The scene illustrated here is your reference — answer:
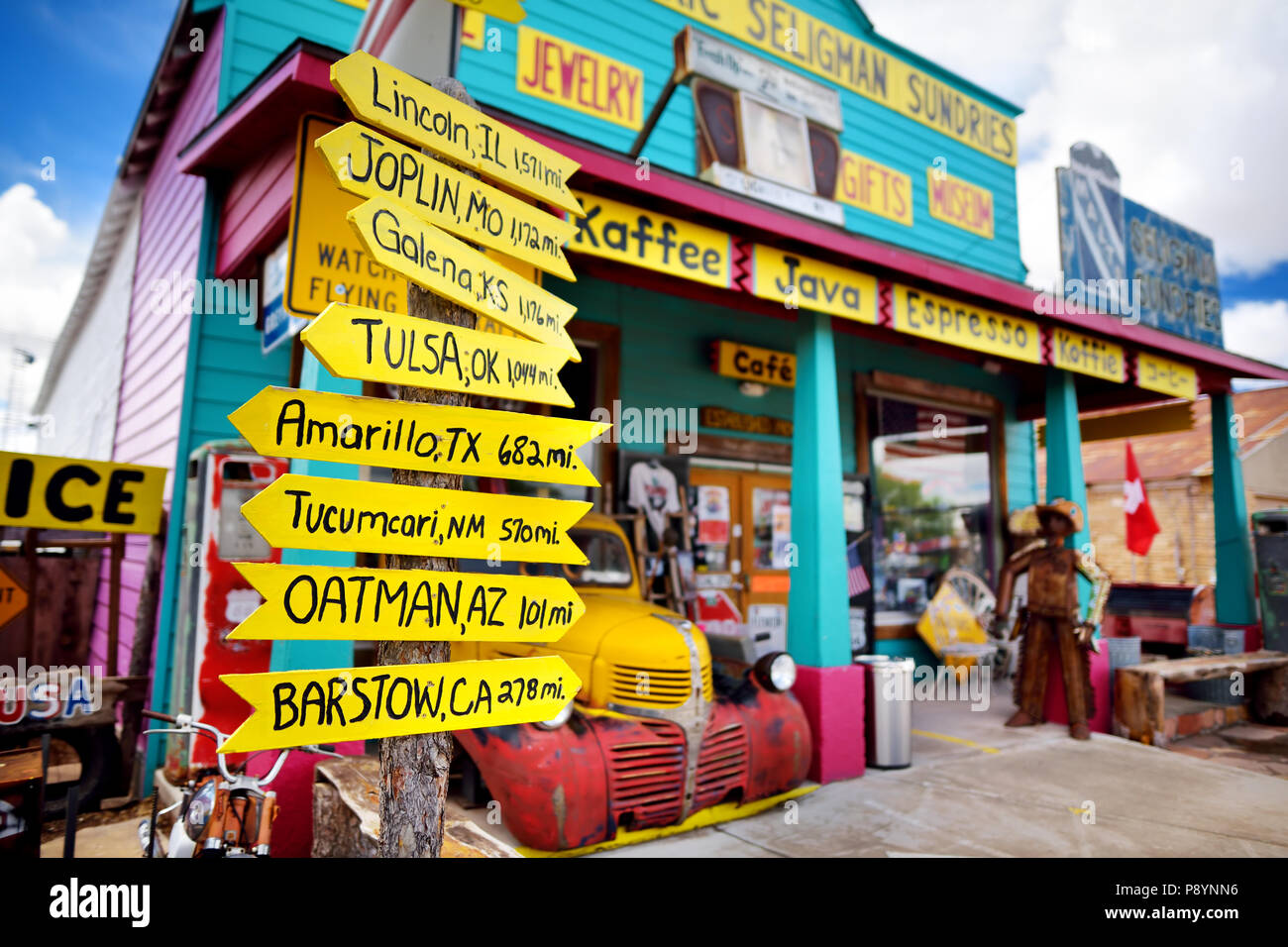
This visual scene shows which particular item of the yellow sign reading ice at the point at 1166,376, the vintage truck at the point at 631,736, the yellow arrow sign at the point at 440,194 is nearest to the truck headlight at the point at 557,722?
the vintage truck at the point at 631,736

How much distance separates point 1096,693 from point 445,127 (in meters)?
7.55

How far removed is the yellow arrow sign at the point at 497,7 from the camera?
2.35 meters

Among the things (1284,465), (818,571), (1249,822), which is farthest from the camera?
(1284,465)

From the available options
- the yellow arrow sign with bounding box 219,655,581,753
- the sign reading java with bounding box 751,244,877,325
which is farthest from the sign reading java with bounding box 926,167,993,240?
the yellow arrow sign with bounding box 219,655,581,753

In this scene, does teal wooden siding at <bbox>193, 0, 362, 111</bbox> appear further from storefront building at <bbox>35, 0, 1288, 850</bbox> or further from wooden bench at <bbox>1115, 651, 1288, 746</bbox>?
wooden bench at <bbox>1115, 651, 1288, 746</bbox>

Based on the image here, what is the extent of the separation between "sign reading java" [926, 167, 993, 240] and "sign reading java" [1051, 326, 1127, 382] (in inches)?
125

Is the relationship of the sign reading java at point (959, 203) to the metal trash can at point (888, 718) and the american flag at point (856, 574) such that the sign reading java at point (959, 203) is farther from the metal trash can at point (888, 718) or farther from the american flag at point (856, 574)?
the metal trash can at point (888, 718)

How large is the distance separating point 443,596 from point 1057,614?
6504 millimetres

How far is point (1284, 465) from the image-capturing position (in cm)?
2006

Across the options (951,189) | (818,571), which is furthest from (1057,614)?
(951,189)

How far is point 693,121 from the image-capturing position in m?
7.81

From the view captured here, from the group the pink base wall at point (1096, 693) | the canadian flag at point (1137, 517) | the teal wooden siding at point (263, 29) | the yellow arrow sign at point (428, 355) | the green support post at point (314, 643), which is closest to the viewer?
the yellow arrow sign at point (428, 355)

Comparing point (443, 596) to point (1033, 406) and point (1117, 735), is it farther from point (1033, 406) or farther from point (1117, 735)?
point (1033, 406)

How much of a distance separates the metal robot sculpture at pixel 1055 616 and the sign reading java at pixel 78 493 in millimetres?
7016
